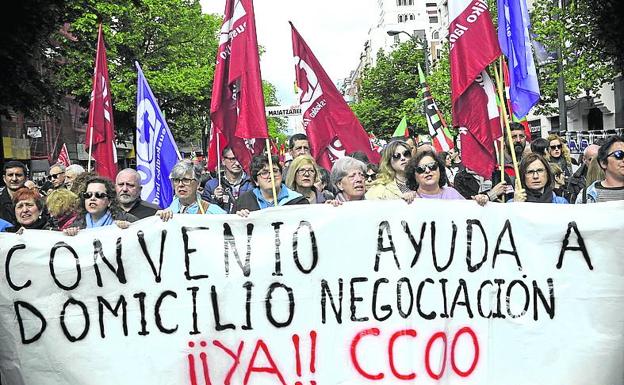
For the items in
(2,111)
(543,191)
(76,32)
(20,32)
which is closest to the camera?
(543,191)

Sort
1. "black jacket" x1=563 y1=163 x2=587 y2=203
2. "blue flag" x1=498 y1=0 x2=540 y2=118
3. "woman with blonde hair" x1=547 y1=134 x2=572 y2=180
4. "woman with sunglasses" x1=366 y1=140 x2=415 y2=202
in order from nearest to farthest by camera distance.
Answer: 1. "woman with sunglasses" x1=366 y1=140 x2=415 y2=202
2. "blue flag" x1=498 y1=0 x2=540 y2=118
3. "black jacket" x1=563 y1=163 x2=587 y2=203
4. "woman with blonde hair" x1=547 y1=134 x2=572 y2=180

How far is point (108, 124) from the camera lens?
8609mm

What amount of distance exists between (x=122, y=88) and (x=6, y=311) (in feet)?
103

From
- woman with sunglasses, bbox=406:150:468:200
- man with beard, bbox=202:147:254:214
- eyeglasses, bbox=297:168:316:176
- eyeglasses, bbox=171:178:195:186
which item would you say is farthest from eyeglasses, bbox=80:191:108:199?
man with beard, bbox=202:147:254:214

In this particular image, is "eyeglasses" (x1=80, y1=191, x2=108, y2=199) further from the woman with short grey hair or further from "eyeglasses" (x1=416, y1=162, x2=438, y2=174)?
"eyeglasses" (x1=416, y1=162, x2=438, y2=174)

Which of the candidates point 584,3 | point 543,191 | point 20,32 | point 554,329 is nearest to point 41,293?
point 554,329

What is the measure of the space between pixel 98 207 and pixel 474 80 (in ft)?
9.42

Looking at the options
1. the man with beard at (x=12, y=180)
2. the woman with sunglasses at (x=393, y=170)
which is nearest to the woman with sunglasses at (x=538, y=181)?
the woman with sunglasses at (x=393, y=170)

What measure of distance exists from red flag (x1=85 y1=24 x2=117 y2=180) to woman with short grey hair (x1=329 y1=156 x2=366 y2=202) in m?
3.19

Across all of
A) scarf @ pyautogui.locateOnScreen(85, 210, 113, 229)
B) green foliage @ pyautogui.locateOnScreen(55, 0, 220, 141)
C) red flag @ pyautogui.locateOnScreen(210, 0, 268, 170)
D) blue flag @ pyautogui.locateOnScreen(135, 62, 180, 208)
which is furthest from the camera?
green foliage @ pyautogui.locateOnScreen(55, 0, 220, 141)

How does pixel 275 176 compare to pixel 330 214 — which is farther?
pixel 275 176

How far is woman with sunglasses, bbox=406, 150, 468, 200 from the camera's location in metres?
5.69

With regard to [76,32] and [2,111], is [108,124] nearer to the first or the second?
[2,111]

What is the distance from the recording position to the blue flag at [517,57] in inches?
281
